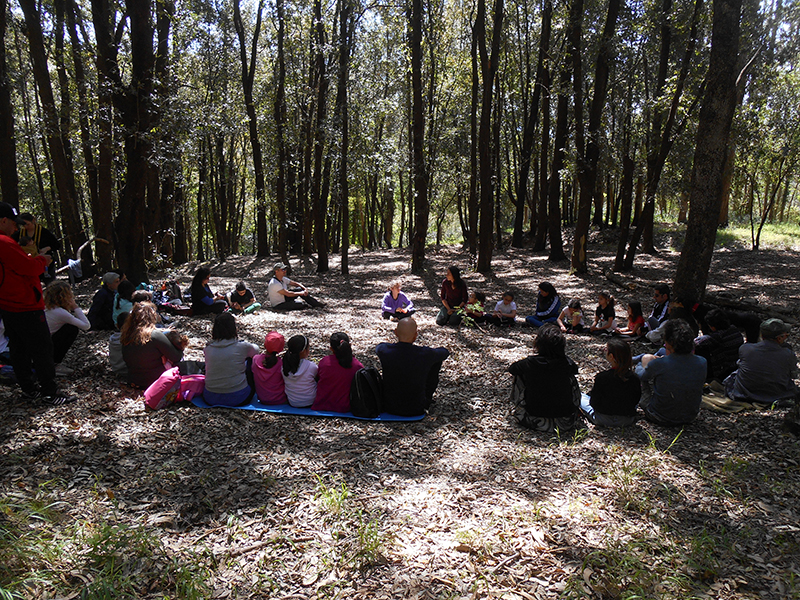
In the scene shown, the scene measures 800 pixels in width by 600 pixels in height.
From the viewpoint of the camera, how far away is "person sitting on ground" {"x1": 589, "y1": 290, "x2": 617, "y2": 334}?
9.19 metres

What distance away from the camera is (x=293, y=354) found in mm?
5523

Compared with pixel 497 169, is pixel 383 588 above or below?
below

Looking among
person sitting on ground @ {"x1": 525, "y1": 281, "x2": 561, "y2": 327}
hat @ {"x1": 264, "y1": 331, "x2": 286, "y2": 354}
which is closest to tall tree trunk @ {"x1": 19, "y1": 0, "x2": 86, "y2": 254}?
hat @ {"x1": 264, "y1": 331, "x2": 286, "y2": 354}

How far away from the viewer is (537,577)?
3.14 metres

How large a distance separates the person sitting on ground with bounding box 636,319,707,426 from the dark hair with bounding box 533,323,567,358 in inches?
45.1

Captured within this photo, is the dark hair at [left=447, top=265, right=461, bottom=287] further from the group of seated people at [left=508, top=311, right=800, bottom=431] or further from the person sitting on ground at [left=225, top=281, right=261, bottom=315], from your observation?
the group of seated people at [left=508, top=311, right=800, bottom=431]

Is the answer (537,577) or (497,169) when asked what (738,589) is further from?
(497,169)

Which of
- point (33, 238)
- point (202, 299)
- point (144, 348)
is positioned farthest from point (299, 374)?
point (202, 299)

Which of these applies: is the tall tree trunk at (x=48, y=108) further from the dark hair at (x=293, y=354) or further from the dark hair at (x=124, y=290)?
the dark hair at (x=293, y=354)

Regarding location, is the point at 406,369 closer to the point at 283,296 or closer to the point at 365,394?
the point at 365,394

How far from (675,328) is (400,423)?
10.7 feet

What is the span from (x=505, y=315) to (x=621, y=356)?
5044mm

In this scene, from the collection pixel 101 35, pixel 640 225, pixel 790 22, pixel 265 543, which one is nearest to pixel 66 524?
pixel 265 543

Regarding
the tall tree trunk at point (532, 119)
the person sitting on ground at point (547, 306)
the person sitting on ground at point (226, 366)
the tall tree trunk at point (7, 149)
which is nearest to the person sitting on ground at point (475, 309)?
the person sitting on ground at point (547, 306)
